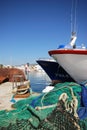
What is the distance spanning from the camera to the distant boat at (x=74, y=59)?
1158 centimetres

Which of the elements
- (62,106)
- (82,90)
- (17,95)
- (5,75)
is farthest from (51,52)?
(62,106)

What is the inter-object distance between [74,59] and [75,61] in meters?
0.13

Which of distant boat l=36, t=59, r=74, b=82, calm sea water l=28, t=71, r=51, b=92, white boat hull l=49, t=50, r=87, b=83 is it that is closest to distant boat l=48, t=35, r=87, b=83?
white boat hull l=49, t=50, r=87, b=83

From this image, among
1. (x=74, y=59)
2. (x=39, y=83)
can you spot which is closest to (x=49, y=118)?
(x=74, y=59)

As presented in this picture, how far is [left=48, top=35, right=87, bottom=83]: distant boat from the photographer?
1158cm

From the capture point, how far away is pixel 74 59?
11.8m

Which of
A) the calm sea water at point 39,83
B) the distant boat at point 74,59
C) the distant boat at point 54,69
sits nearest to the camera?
the distant boat at point 74,59

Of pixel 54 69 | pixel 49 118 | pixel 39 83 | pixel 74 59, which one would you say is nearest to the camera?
pixel 49 118

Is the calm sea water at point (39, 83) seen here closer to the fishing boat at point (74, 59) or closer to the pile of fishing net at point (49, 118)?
the fishing boat at point (74, 59)

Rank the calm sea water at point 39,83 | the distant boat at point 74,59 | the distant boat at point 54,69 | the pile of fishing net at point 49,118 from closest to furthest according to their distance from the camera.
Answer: the pile of fishing net at point 49,118 → the distant boat at point 74,59 → the distant boat at point 54,69 → the calm sea water at point 39,83

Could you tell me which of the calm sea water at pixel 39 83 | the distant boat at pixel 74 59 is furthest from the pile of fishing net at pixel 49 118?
the calm sea water at pixel 39 83

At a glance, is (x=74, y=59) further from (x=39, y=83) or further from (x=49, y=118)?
(x=39, y=83)

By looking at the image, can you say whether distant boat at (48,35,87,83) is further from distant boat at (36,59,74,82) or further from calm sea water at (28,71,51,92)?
calm sea water at (28,71,51,92)

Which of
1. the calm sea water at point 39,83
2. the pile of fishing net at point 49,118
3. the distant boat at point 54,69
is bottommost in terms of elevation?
the calm sea water at point 39,83
